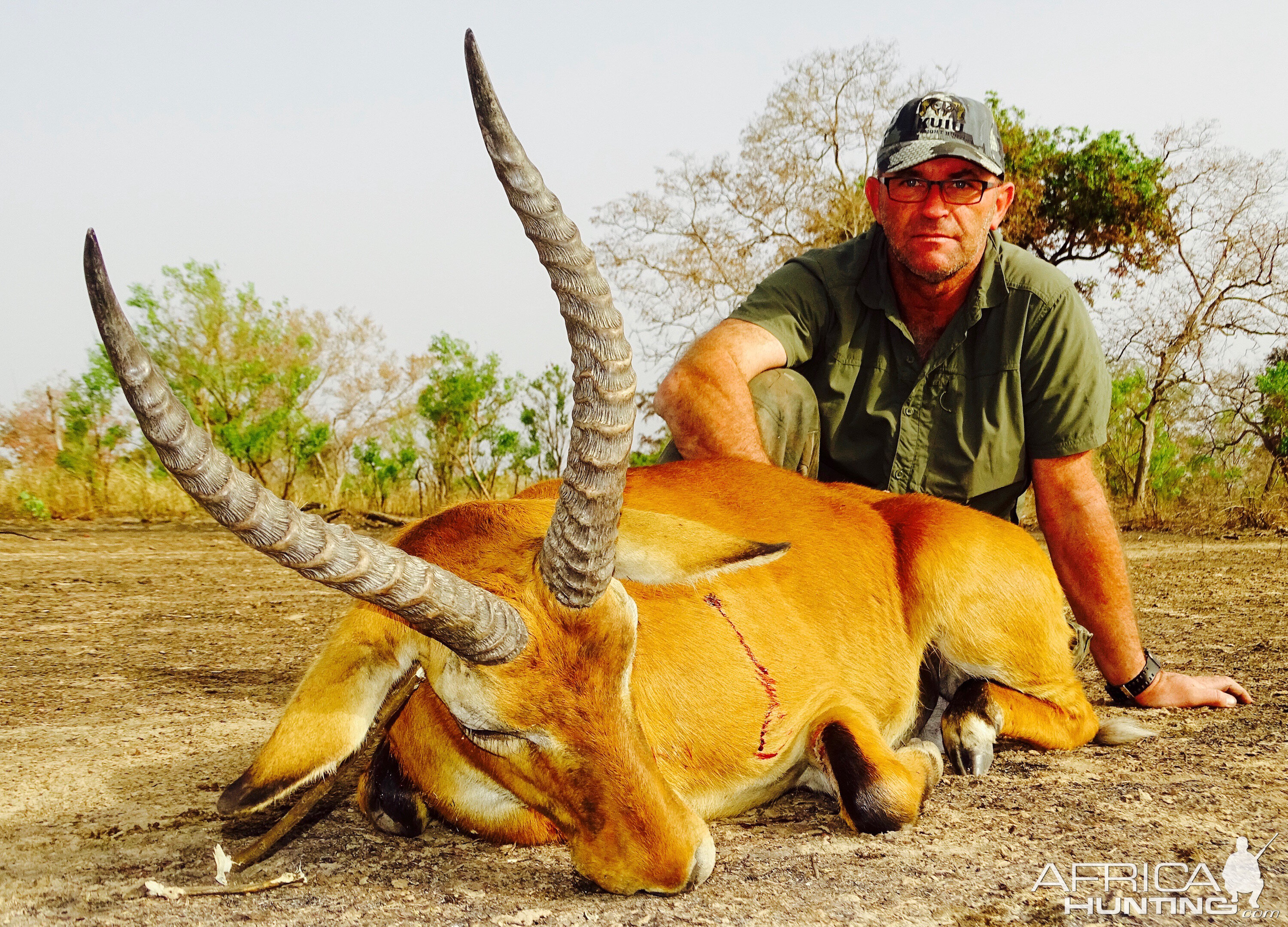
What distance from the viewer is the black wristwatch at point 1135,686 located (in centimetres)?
421

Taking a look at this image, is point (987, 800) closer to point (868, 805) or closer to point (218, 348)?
point (868, 805)

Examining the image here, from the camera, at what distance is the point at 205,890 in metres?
2.41

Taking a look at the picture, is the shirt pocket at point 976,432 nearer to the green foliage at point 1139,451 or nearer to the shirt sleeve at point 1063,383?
the shirt sleeve at point 1063,383

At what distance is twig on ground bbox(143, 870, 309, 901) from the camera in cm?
239

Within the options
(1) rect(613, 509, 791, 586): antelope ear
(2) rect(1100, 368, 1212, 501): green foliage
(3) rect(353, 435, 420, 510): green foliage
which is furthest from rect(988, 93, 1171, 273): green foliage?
(1) rect(613, 509, 791, 586): antelope ear

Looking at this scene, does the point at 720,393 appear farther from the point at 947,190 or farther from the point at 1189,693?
the point at 1189,693

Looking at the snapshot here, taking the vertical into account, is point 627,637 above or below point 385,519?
above

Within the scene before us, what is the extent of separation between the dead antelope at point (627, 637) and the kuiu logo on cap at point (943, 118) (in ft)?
6.33

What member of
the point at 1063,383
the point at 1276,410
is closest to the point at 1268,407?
the point at 1276,410

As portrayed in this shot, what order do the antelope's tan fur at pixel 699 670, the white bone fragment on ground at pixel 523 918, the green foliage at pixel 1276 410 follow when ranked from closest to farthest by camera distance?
the white bone fragment on ground at pixel 523 918 < the antelope's tan fur at pixel 699 670 < the green foliage at pixel 1276 410

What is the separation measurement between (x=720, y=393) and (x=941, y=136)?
1.65m

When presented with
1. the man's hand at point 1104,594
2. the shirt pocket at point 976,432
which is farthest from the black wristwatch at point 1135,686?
the shirt pocket at point 976,432

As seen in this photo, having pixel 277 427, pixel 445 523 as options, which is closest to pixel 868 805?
pixel 445 523

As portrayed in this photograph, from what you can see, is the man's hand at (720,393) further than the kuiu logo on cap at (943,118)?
No
